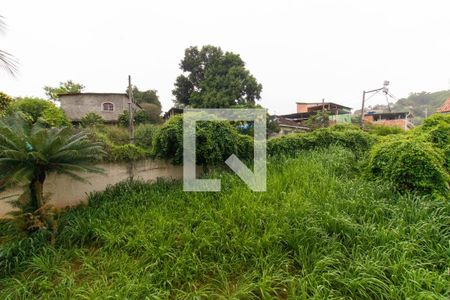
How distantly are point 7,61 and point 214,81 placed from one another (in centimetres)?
1579

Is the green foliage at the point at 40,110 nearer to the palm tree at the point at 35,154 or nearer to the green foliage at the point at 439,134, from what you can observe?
the palm tree at the point at 35,154

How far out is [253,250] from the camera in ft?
8.97

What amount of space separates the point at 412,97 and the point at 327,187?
61376mm

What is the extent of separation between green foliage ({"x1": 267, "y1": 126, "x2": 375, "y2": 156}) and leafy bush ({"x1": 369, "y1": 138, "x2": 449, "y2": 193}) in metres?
3.14

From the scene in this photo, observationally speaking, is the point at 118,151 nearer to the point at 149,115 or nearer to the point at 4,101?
the point at 4,101

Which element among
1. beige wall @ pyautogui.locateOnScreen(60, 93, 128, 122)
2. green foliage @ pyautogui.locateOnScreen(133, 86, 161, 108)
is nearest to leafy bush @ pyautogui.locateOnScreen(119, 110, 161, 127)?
beige wall @ pyautogui.locateOnScreen(60, 93, 128, 122)

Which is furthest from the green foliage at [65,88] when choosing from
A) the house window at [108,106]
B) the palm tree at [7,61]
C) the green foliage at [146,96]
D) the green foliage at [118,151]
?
the palm tree at [7,61]

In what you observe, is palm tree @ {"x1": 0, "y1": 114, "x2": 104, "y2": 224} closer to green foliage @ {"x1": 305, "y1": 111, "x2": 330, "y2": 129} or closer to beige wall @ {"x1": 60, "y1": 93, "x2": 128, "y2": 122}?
beige wall @ {"x1": 60, "y1": 93, "x2": 128, "y2": 122}

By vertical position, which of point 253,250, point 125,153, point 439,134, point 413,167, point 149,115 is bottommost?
point 253,250

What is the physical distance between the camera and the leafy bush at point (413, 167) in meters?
3.56

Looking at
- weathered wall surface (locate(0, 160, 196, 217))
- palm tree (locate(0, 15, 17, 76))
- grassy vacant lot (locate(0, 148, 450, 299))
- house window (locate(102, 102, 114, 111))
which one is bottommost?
grassy vacant lot (locate(0, 148, 450, 299))

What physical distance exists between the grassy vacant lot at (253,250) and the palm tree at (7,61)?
2.54 metres

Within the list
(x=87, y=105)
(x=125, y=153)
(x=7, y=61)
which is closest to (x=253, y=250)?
(x=7, y=61)

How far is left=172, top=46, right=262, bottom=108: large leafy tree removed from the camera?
17344mm
